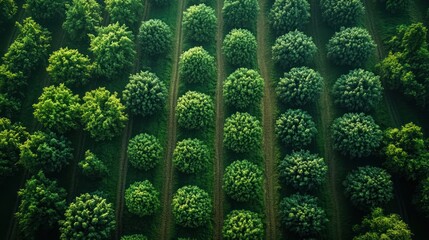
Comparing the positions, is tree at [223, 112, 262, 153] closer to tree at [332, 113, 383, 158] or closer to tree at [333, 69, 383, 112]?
tree at [332, 113, 383, 158]

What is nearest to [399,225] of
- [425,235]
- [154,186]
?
[425,235]

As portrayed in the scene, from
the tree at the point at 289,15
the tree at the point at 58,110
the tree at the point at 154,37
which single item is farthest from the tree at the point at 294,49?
the tree at the point at 58,110

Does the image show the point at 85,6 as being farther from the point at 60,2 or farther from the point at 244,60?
the point at 244,60

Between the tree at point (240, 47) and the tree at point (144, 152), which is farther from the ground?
the tree at point (240, 47)

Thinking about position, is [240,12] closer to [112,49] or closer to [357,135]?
[112,49]

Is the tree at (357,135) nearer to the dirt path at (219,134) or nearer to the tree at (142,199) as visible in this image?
the dirt path at (219,134)

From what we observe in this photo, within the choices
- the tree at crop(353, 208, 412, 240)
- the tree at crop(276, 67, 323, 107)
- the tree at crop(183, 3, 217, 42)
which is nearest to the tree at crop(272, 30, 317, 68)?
the tree at crop(276, 67, 323, 107)

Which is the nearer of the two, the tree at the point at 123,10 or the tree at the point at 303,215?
the tree at the point at 303,215

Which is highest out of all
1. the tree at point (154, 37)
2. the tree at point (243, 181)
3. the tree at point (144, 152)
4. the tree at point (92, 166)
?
the tree at point (154, 37)
